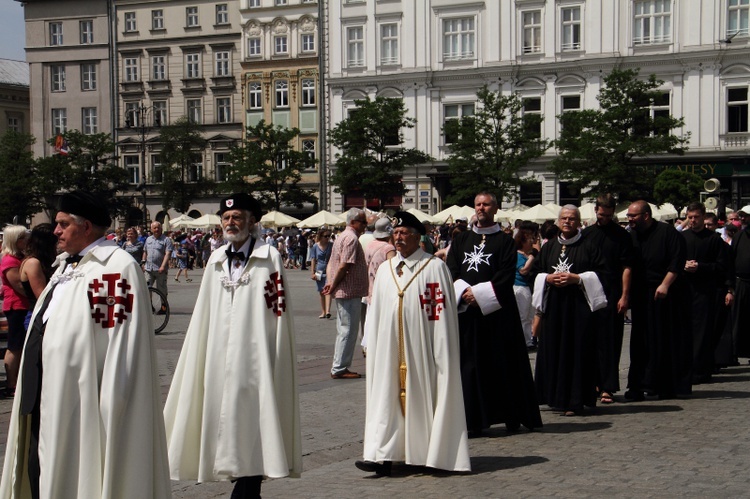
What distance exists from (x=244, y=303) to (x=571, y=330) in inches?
177

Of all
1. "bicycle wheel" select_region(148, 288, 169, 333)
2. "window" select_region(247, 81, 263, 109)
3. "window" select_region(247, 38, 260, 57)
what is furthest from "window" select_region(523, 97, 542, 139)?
"bicycle wheel" select_region(148, 288, 169, 333)

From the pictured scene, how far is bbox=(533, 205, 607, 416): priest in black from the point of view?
10031 mm

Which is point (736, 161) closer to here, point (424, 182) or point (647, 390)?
point (424, 182)

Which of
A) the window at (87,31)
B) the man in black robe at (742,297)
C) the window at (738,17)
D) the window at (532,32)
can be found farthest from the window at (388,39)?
the man in black robe at (742,297)

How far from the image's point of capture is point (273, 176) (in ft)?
188

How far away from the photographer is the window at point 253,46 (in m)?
65.6

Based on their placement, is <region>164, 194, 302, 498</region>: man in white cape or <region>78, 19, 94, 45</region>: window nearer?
<region>164, 194, 302, 498</region>: man in white cape

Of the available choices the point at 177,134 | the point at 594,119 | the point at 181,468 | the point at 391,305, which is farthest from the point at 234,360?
the point at 177,134

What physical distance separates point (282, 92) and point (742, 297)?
53387mm

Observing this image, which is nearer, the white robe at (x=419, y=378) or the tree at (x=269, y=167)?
the white robe at (x=419, y=378)

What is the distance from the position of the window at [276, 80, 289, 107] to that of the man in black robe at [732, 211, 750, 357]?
52.9 metres

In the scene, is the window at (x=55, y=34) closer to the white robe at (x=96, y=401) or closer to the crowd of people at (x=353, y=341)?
the crowd of people at (x=353, y=341)

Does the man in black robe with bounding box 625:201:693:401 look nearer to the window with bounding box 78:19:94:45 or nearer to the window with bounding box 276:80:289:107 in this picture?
the window with bounding box 276:80:289:107

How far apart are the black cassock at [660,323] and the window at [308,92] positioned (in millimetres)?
54339
